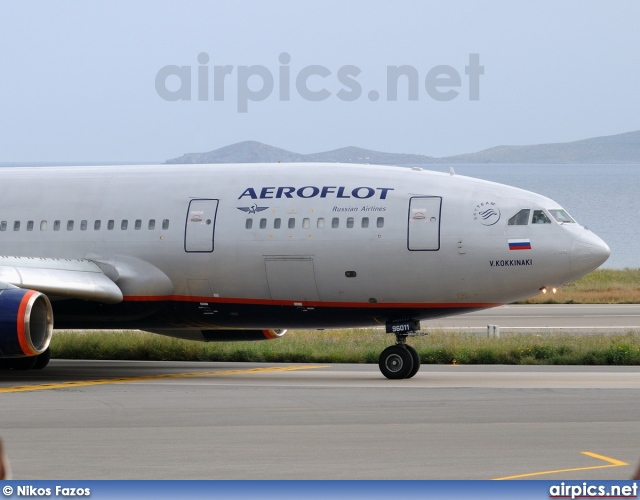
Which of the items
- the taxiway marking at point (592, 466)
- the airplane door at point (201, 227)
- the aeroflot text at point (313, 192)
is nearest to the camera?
the taxiway marking at point (592, 466)

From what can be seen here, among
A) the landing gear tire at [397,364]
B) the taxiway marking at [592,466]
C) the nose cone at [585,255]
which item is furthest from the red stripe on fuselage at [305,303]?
the taxiway marking at [592,466]

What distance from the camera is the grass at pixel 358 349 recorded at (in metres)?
29.7

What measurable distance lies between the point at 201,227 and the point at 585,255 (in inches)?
313

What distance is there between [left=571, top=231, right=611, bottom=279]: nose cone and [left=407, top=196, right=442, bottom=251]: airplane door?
2.66 meters

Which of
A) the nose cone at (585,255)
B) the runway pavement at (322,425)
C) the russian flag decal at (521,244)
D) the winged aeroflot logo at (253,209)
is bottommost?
the runway pavement at (322,425)

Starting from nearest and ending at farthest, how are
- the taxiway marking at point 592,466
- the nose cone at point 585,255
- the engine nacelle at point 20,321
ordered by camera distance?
1. the taxiway marking at point 592,466
2. the engine nacelle at point 20,321
3. the nose cone at point 585,255

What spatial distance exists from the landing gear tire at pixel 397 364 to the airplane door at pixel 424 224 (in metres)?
2.12

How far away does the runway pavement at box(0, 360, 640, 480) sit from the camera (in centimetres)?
1391

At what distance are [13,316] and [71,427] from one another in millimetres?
6340

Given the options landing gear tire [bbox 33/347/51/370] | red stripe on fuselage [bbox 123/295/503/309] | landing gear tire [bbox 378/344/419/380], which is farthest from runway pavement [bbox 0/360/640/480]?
red stripe on fuselage [bbox 123/295/503/309]

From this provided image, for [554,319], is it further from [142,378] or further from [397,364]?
[142,378]

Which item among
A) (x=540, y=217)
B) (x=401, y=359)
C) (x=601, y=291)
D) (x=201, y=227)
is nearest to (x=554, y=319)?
(x=601, y=291)

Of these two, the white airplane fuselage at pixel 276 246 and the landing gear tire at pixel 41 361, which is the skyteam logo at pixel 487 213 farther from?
the landing gear tire at pixel 41 361

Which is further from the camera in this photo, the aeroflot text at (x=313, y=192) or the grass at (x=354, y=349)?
the grass at (x=354, y=349)
